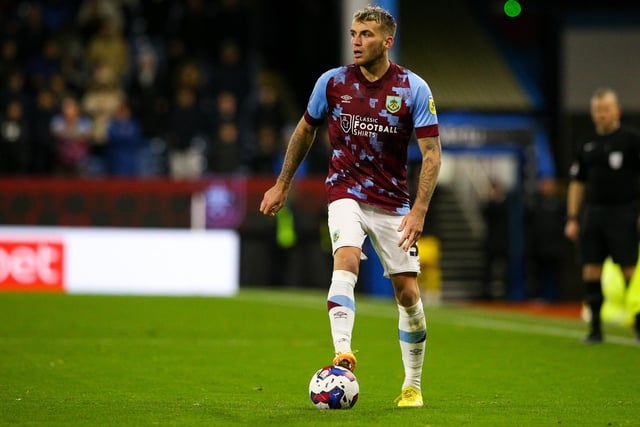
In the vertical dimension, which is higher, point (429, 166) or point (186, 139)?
point (429, 166)

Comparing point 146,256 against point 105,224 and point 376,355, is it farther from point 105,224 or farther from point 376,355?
point 376,355

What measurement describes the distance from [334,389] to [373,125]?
151 centimetres

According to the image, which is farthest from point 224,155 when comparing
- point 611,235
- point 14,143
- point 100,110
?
point 611,235

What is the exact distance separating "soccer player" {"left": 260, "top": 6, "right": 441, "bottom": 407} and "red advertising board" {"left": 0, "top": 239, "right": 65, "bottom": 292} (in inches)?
547

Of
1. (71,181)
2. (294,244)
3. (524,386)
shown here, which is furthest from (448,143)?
(524,386)

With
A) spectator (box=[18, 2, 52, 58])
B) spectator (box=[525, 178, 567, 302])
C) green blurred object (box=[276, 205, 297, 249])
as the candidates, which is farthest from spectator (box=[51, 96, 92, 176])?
spectator (box=[525, 178, 567, 302])

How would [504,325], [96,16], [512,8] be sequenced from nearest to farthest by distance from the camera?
[504,325]
[512,8]
[96,16]

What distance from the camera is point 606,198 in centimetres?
1226

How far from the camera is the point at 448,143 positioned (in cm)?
2305

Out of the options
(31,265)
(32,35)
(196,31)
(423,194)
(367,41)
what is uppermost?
(196,31)

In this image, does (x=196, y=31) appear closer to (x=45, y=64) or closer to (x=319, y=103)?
(x=45, y=64)

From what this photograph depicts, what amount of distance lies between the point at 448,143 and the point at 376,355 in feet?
41.2

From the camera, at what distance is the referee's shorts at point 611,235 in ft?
39.6

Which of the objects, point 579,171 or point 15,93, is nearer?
point 579,171
